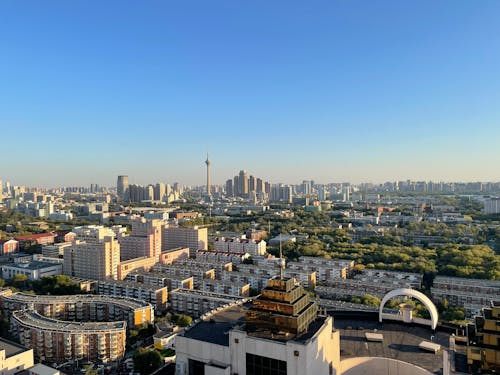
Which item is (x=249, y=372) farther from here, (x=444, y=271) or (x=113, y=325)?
(x=444, y=271)

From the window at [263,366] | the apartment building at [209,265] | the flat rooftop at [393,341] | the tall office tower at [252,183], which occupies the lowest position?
the apartment building at [209,265]

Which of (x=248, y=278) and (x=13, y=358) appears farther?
(x=248, y=278)

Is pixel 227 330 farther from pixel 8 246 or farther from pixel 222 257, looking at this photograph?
pixel 8 246

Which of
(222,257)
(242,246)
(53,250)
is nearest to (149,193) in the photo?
(53,250)

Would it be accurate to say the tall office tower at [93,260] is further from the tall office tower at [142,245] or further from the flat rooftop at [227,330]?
the flat rooftop at [227,330]

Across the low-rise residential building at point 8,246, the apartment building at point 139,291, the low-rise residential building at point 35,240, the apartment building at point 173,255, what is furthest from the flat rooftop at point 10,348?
the low-rise residential building at point 35,240
